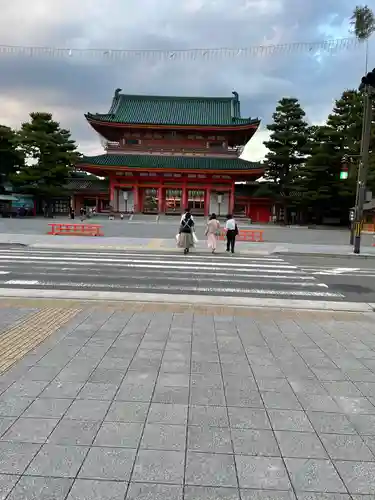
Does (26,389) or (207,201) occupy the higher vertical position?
(207,201)

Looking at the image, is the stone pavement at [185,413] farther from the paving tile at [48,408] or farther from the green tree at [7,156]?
the green tree at [7,156]

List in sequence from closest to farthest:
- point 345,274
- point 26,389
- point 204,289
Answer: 1. point 26,389
2. point 204,289
3. point 345,274

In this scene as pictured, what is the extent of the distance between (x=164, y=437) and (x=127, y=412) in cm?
45

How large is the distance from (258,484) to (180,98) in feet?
145

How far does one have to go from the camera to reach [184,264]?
12.5 meters

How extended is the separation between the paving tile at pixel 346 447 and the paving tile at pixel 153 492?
3.65 feet

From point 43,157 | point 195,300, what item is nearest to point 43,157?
point 43,157

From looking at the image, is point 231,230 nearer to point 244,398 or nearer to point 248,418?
point 244,398

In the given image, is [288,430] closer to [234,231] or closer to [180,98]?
[234,231]

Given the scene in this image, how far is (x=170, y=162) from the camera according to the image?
3859cm

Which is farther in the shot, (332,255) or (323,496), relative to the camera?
(332,255)

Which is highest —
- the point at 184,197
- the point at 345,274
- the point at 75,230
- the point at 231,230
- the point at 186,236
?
the point at 184,197

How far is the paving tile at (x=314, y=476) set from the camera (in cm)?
228

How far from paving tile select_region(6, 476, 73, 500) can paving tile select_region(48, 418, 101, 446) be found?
1.19 ft
